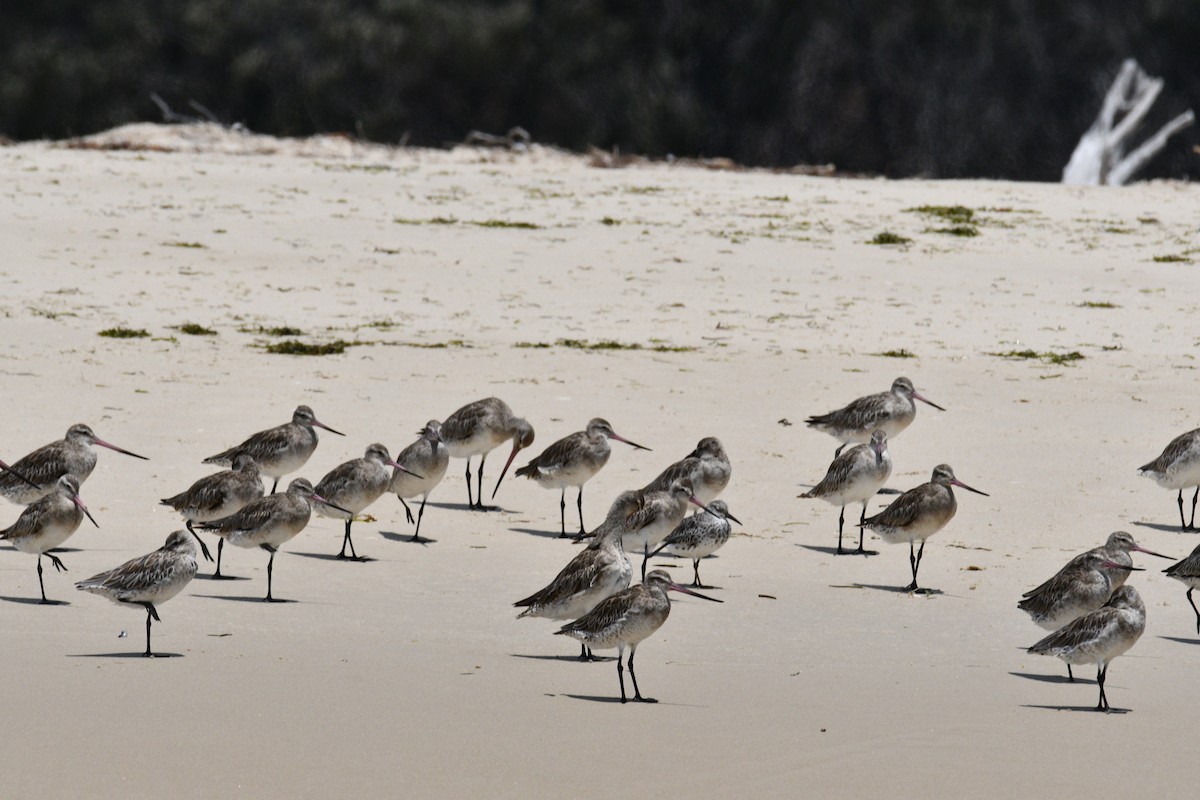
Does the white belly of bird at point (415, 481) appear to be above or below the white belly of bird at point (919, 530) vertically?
above

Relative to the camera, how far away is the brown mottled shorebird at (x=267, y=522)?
8.59 metres

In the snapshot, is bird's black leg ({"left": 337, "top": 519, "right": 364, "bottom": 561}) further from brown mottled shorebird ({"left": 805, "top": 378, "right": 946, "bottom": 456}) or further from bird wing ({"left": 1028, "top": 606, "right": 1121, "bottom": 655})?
bird wing ({"left": 1028, "top": 606, "right": 1121, "bottom": 655})

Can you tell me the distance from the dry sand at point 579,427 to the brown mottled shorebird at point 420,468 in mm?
234

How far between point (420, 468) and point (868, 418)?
10.5ft

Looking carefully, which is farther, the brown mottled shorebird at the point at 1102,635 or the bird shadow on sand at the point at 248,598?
the bird shadow on sand at the point at 248,598

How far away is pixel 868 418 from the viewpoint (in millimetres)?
11555

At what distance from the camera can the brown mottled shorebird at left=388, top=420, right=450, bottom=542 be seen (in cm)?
1018

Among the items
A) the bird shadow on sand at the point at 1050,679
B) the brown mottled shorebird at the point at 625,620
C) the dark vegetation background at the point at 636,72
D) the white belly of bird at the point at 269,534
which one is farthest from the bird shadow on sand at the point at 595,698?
the dark vegetation background at the point at 636,72

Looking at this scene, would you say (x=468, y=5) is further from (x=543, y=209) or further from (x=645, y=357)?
(x=645, y=357)

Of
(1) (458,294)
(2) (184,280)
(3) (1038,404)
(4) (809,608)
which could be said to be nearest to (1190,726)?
(4) (809,608)

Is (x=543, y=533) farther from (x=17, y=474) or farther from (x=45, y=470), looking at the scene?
(x=17, y=474)

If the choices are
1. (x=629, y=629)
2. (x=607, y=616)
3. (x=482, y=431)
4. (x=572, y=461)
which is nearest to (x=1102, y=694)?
(x=629, y=629)

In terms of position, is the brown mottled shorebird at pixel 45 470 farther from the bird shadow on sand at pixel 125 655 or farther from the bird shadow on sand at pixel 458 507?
the bird shadow on sand at pixel 125 655

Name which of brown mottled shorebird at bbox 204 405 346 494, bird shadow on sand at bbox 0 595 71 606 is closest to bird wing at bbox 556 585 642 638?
bird shadow on sand at bbox 0 595 71 606
